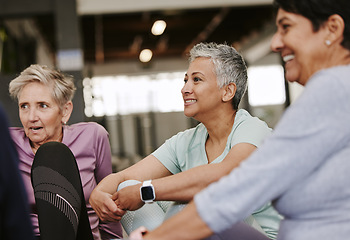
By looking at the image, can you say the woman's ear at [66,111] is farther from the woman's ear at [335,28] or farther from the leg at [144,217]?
the woman's ear at [335,28]

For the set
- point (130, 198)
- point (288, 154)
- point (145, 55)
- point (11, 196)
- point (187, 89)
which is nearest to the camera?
point (11, 196)

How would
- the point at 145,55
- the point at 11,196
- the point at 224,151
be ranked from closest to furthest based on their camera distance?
the point at 11,196, the point at 224,151, the point at 145,55

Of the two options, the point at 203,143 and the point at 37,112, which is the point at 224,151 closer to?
the point at 203,143

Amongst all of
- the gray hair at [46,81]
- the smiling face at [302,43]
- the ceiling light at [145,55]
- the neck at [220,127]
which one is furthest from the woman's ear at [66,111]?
the ceiling light at [145,55]

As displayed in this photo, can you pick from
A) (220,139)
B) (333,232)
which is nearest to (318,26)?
(333,232)

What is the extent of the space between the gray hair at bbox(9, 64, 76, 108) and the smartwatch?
29.8 inches

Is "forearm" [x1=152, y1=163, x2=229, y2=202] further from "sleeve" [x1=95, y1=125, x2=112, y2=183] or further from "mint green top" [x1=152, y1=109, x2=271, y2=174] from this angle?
"sleeve" [x1=95, y1=125, x2=112, y2=183]

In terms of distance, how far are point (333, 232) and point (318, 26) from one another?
0.47 m

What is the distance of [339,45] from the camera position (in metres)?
1.08

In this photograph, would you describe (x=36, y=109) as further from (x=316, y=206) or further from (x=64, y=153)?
(x=316, y=206)

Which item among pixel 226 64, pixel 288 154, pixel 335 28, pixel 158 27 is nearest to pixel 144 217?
pixel 226 64

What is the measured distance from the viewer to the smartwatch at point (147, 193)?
5.00 ft

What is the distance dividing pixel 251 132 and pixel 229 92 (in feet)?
1.10

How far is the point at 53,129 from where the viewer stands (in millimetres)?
2059
